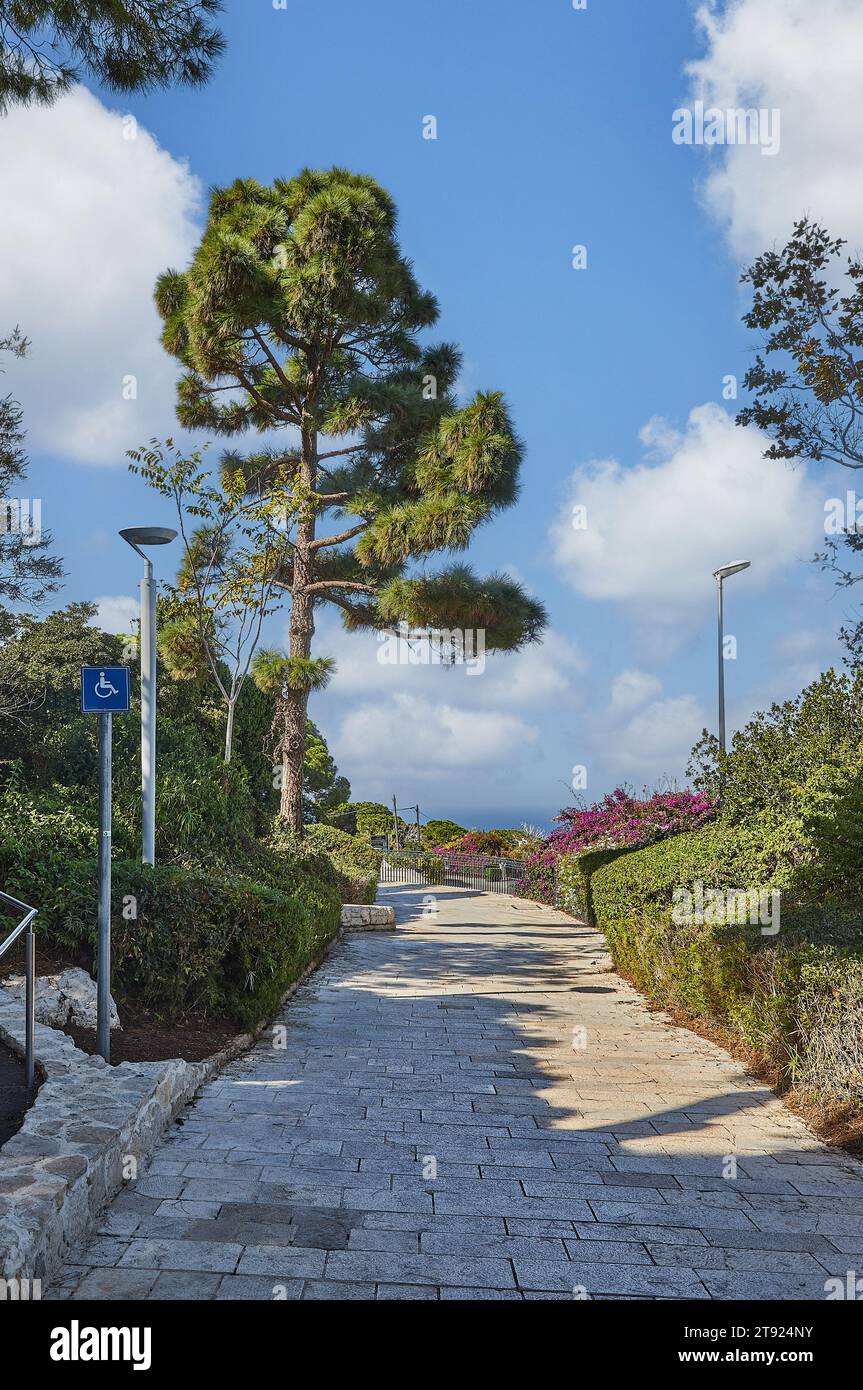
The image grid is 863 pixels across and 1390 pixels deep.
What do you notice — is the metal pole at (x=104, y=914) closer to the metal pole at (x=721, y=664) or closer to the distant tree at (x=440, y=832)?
the metal pole at (x=721, y=664)

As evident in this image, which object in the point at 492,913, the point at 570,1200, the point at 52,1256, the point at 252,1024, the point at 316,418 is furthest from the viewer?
the point at 492,913

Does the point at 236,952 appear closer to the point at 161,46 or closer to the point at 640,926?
the point at 640,926

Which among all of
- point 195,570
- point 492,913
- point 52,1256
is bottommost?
point 492,913

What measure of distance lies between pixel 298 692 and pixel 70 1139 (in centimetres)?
1100

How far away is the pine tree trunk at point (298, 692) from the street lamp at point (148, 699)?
4.99 m

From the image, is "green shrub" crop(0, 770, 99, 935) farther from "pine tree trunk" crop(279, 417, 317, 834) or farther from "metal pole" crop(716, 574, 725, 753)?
"metal pole" crop(716, 574, 725, 753)

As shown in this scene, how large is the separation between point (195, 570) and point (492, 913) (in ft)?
29.9

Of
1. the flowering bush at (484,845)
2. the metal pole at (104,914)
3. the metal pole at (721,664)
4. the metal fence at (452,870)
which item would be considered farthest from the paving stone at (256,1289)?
the flowering bush at (484,845)

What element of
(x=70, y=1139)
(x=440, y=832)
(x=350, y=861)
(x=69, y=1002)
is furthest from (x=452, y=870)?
(x=70, y=1139)

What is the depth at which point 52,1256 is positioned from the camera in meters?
3.33

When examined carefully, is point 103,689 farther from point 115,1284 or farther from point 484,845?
point 484,845

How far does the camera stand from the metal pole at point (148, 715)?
359 inches
